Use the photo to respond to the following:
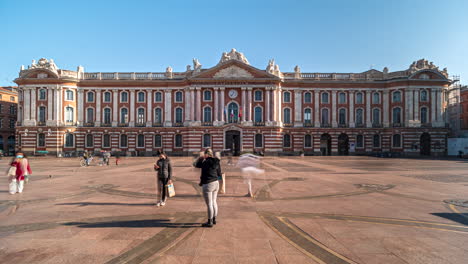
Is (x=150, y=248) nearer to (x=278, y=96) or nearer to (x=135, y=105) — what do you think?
(x=278, y=96)

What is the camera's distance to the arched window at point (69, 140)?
43969 millimetres

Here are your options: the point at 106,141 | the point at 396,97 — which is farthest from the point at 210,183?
the point at 396,97

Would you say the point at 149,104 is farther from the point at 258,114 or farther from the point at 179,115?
the point at 258,114

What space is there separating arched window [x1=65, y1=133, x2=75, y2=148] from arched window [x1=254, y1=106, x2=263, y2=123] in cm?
3348

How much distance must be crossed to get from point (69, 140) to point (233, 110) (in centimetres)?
3028

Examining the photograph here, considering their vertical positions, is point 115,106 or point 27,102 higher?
point 27,102

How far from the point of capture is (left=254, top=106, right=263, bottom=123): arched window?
4400 centimetres

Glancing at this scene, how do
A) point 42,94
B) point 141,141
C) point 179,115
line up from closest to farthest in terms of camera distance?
A: point 42,94 → point 141,141 → point 179,115

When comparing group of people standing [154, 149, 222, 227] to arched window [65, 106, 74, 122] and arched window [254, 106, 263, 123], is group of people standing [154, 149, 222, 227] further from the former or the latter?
arched window [65, 106, 74, 122]

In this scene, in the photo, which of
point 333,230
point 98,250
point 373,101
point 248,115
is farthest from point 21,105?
point 373,101

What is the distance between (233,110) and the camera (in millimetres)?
43875

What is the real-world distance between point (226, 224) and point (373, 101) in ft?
156

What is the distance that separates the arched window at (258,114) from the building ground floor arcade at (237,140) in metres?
1.89

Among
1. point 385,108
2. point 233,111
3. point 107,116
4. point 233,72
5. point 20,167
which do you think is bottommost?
point 20,167
